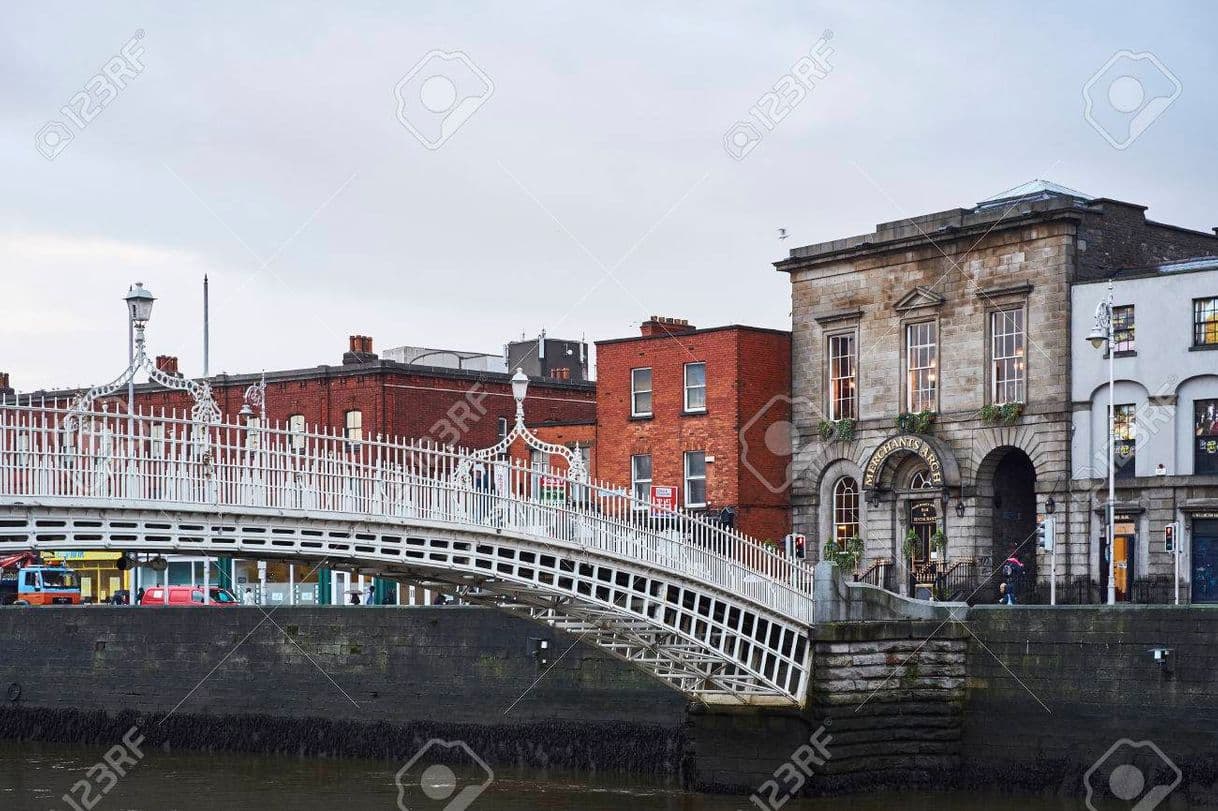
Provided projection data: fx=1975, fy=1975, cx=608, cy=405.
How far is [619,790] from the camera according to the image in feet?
120

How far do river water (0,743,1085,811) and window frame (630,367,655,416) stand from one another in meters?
12.8

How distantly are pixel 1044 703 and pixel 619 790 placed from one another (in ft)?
26.6

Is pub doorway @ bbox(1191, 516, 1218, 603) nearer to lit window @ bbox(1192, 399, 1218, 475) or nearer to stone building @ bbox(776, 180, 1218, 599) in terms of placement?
lit window @ bbox(1192, 399, 1218, 475)

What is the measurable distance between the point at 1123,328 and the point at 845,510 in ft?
28.8

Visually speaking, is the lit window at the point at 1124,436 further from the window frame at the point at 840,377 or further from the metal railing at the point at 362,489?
the metal railing at the point at 362,489

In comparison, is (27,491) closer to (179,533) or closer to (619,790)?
(179,533)

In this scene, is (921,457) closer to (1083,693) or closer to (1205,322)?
(1205,322)

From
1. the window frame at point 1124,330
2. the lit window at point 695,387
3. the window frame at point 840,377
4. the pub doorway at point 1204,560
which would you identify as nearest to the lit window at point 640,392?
the lit window at point 695,387

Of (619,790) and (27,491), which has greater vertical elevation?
(27,491)

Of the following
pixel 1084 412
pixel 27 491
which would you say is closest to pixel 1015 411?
pixel 1084 412

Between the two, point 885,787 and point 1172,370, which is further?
point 1172,370

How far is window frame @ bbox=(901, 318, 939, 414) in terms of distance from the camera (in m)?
45.3

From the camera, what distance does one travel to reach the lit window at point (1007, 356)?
43.7 meters

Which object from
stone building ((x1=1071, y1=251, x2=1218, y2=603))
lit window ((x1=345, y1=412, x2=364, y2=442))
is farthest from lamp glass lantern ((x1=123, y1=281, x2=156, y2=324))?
lit window ((x1=345, y1=412, x2=364, y2=442))
